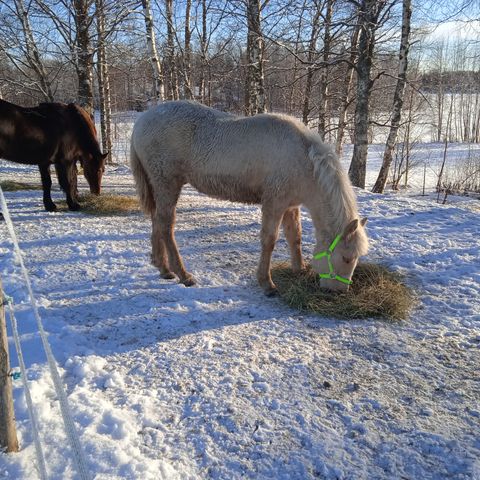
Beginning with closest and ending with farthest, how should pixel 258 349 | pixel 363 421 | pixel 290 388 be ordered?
1. pixel 363 421
2. pixel 290 388
3. pixel 258 349

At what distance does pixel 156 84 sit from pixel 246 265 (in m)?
7.72

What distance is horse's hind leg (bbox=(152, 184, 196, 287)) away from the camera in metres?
4.42

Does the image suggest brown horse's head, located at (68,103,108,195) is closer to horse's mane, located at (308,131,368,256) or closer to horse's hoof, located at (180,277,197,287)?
horse's hoof, located at (180,277,197,287)

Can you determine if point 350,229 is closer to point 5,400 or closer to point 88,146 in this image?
point 5,400

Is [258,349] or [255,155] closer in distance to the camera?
[258,349]

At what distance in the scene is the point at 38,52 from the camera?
10.7 m

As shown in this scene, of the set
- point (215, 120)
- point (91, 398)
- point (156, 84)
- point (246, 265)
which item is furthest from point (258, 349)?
point (156, 84)

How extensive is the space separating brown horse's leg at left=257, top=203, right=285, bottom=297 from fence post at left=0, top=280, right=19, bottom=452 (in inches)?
108

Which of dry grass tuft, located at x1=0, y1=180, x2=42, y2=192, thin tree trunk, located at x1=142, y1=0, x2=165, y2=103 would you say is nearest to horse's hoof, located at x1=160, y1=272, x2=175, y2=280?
dry grass tuft, located at x1=0, y1=180, x2=42, y2=192

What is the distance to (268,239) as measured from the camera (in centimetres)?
424

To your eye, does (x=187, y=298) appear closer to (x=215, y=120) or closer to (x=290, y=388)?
(x=290, y=388)

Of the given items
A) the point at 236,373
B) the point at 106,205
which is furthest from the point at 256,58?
the point at 236,373

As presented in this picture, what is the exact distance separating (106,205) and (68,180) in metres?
0.80

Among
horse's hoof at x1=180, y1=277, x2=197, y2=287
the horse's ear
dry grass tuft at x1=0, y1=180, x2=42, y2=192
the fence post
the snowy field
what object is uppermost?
dry grass tuft at x1=0, y1=180, x2=42, y2=192
